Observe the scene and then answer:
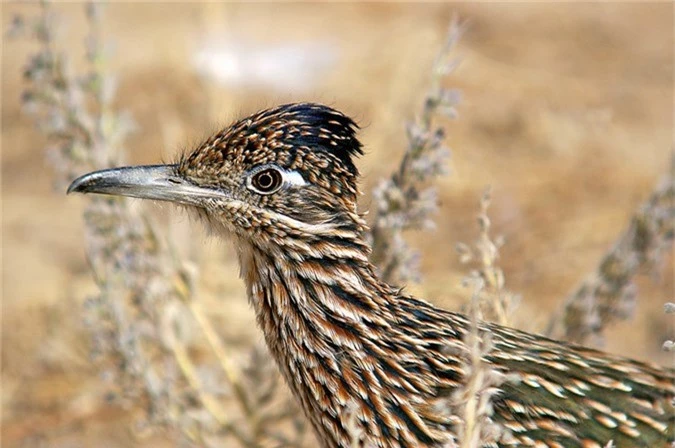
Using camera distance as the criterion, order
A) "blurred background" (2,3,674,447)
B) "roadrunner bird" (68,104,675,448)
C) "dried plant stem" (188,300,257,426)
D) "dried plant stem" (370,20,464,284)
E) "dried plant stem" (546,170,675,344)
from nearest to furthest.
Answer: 1. "roadrunner bird" (68,104,675,448)
2. "dried plant stem" (370,20,464,284)
3. "dried plant stem" (546,170,675,344)
4. "dried plant stem" (188,300,257,426)
5. "blurred background" (2,3,674,447)

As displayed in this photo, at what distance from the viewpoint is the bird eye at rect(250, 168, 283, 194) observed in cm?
300

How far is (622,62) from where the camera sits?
35.7 feet

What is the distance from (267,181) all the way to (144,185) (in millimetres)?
376

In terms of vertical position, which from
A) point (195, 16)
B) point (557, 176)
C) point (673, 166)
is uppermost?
point (195, 16)

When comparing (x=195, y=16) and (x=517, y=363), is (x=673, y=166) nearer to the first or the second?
(x=517, y=363)

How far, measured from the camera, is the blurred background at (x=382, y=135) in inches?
244

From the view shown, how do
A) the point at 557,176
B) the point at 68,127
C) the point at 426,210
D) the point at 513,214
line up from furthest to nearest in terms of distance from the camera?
the point at 557,176 < the point at 513,214 < the point at 68,127 < the point at 426,210

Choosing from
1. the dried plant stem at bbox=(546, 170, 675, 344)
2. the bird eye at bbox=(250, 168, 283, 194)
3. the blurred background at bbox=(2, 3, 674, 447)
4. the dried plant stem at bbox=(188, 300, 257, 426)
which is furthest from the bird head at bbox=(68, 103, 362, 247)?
the dried plant stem at bbox=(546, 170, 675, 344)

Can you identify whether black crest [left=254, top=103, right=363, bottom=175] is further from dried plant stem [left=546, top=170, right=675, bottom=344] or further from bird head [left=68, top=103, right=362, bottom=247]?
dried plant stem [left=546, top=170, right=675, bottom=344]

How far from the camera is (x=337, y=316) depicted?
117 inches

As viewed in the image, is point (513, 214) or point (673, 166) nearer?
point (673, 166)

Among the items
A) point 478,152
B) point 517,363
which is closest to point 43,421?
point 517,363

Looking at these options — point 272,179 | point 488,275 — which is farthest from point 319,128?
point 488,275

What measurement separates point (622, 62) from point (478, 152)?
2.85m
